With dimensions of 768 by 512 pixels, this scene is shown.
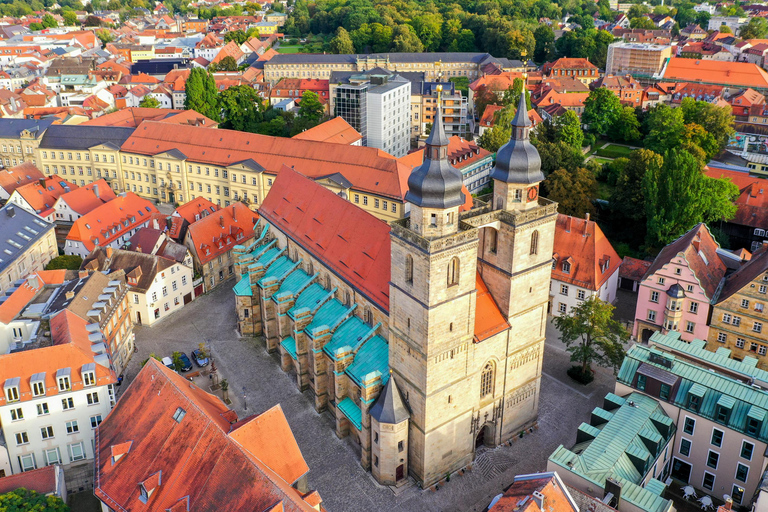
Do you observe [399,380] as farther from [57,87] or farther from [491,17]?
[491,17]

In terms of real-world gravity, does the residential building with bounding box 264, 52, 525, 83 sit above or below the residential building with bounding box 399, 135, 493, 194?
above

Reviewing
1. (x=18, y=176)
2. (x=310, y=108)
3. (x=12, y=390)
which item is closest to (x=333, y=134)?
(x=310, y=108)

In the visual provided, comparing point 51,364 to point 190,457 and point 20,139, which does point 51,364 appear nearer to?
point 190,457

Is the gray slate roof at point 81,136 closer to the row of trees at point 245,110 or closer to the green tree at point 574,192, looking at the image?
the row of trees at point 245,110

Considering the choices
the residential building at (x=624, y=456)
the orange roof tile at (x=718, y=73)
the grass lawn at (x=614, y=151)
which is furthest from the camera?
the orange roof tile at (x=718, y=73)

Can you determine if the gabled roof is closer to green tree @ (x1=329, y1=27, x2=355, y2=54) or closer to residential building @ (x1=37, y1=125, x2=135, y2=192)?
residential building @ (x1=37, y1=125, x2=135, y2=192)

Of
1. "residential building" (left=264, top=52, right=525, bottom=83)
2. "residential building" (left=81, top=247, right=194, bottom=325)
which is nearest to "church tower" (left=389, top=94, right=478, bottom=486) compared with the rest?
"residential building" (left=81, top=247, right=194, bottom=325)

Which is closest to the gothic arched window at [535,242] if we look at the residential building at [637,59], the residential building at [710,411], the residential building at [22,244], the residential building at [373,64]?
the residential building at [710,411]
